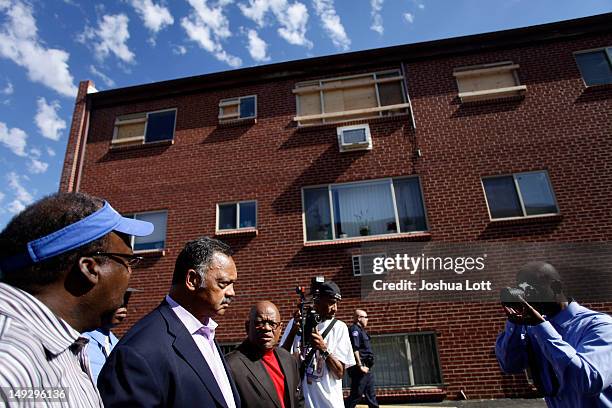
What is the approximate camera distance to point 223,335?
7738mm

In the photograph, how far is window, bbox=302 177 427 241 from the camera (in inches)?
319

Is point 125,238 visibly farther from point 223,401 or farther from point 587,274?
point 587,274

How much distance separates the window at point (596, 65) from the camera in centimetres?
855

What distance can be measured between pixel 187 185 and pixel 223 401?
8.13 meters

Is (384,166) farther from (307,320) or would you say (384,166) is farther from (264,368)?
(264,368)

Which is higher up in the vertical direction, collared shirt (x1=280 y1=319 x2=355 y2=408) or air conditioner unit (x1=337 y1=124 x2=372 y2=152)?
air conditioner unit (x1=337 y1=124 x2=372 y2=152)

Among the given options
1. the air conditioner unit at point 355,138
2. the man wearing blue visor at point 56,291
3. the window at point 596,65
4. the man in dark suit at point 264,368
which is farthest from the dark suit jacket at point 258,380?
the window at point 596,65

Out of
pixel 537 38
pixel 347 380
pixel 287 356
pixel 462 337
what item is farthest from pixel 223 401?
pixel 537 38

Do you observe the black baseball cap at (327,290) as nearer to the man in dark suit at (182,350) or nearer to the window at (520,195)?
the man in dark suit at (182,350)

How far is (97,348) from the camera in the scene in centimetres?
306

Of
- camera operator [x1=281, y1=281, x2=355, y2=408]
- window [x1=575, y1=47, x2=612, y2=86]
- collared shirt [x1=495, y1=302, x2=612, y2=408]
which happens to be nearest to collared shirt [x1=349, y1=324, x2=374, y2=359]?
camera operator [x1=281, y1=281, x2=355, y2=408]

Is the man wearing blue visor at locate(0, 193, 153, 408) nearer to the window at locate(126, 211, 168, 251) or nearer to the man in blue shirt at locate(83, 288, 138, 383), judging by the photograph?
the man in blue shirt at locate(83, 288, 138, 383)

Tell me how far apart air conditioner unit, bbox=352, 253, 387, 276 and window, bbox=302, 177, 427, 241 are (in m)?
0.61

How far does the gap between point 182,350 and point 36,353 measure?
94cm
